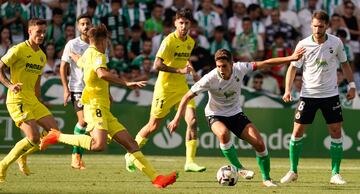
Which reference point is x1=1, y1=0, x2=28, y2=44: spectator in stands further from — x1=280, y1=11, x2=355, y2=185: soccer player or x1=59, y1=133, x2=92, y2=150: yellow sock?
x1=280, y1=11, x2=355, y2=185: soccer player

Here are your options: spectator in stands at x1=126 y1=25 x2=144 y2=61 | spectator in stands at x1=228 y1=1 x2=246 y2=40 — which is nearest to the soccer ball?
spectator in stands at x1=126 y1=25 x2=144 y2=61

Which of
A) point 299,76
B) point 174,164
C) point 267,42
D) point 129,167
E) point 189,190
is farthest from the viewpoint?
point 267,42

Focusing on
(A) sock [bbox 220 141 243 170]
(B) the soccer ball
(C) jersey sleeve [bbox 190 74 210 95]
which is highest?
(C) jersey sleeve [bbox 190 74 210 95]

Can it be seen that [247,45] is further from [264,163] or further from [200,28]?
[264,163]

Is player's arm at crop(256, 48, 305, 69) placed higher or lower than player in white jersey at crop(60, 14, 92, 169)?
higher

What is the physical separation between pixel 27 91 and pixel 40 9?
936cm

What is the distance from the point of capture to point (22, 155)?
46.2 feet

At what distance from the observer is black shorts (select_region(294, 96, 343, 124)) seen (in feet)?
45.7

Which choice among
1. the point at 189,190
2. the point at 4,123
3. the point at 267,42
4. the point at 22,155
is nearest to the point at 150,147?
the point at 4,123

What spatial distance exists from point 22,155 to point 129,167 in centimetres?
187

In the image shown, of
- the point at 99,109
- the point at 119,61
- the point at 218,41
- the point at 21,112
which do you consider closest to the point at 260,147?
the point at 99,109

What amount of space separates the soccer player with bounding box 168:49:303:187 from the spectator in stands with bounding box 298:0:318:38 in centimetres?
1083

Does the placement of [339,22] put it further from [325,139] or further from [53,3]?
[53,3]

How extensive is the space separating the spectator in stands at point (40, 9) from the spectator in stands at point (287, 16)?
555 centimetres
